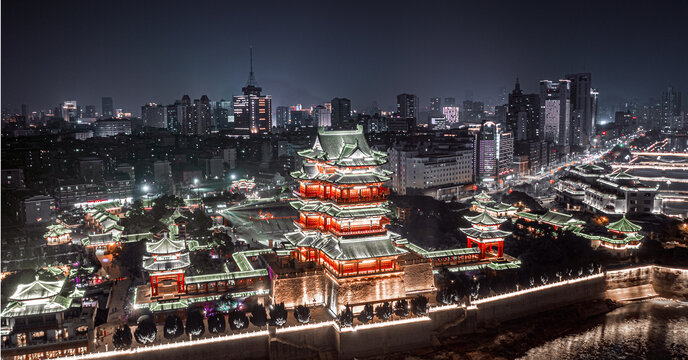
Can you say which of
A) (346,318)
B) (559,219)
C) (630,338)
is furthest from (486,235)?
(346,318)

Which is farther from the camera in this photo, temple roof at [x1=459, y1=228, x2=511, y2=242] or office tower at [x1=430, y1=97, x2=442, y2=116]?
office tower at [x1=430, y1=97, x2=442, y2=116]

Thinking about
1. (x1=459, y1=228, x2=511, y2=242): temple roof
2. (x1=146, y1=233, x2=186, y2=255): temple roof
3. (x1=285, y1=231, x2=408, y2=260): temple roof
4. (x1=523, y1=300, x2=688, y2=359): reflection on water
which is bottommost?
(x1=523, y1=300, x2=688, y2=359): reflection on water

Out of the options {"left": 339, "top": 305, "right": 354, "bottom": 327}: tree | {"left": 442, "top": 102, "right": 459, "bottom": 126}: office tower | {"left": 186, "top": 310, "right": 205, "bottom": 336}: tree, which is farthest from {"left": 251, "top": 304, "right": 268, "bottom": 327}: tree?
{"left": 442, "top": 102, "right": 459, "bottom": 126}: office tower

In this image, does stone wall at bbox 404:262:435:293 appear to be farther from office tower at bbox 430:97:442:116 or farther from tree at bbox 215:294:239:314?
office tower at bbox 430:97:442:116

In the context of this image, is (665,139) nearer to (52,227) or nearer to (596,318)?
(596,318)

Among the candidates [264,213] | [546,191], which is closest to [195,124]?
[264,213]

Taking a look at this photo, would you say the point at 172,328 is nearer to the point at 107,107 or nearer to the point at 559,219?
the point at 559,219

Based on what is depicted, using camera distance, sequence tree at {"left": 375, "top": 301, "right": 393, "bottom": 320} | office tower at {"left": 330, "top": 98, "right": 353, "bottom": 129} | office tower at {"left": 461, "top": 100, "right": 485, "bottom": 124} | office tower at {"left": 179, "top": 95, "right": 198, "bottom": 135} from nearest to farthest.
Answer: tree at {"left": 375, "top": 301, "right": 393, "bottom": 320} < office tower at {"left": 179, "top": 95, "right": 198, "bottom": 135} < office tower at {"left": 330, "top": 98, "right": 353, "bottom": 129} < office tower at {"left": 461, "top": 100, "right": 485, "bottom": 124}
